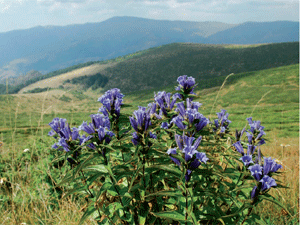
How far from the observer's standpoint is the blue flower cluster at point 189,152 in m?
1.74

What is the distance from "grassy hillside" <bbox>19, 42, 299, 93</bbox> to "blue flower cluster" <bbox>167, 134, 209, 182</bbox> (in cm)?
10316

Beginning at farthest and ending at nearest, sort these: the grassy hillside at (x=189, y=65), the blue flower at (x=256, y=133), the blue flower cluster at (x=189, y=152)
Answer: the grassy hillside at (x=189, y=65) < the blue flower at (x=256, y=133) < the blue flower cluster at (x=189, y=152)

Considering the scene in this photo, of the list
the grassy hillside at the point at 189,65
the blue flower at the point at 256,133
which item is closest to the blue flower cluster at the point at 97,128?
the blue flower at the point at 256,133

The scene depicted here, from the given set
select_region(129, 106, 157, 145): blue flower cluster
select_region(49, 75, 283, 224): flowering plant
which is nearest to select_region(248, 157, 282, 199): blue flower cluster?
select_region(49, 75, 283, 224): flowering plant

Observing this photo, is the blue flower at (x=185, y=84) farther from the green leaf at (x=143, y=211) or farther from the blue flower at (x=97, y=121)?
the green leaf at (x=143, y=211)

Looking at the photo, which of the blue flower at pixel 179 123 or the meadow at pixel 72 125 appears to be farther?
the meadow at pixel 72 125

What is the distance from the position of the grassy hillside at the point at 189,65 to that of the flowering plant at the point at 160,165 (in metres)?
103

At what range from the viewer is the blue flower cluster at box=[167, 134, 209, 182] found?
1.74 metres

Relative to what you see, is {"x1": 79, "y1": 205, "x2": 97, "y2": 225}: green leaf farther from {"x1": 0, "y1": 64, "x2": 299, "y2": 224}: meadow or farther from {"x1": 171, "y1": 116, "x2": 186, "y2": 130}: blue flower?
{"x1": 171, "y1": 116, "x2": 186, "y2": 130}: blue flower

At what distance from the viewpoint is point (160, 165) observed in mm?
1840

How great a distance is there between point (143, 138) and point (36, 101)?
10633 centimetres

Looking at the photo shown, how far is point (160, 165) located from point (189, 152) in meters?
0.26

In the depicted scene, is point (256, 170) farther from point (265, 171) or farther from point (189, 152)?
point (189, 152)

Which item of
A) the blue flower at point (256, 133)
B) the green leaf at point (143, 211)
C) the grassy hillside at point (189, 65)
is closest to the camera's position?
the green leaf at point (143, 211)
